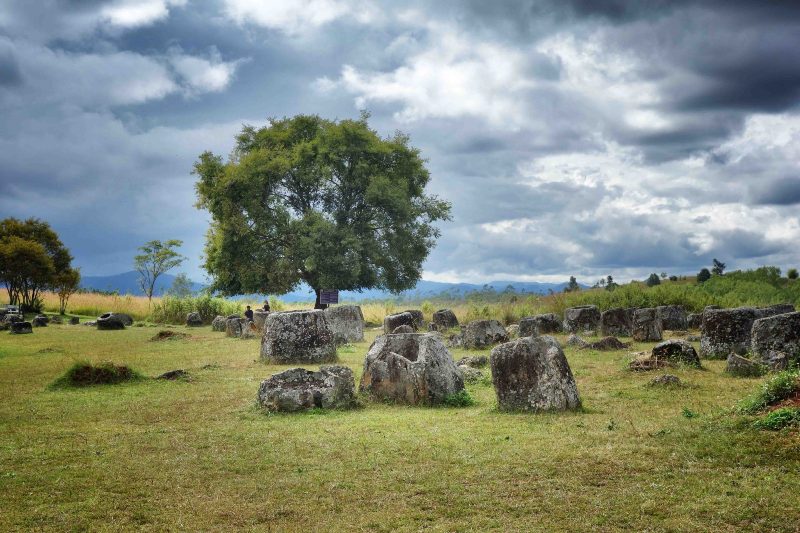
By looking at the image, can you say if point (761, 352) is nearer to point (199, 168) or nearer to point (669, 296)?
point (669, 296)

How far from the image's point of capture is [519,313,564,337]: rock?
29.5m

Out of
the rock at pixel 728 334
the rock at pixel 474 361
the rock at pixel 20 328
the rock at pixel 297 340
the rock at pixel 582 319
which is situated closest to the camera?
the rock at pixel 474 361

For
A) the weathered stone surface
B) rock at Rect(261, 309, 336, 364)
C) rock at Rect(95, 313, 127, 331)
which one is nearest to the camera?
the weathered stone surface

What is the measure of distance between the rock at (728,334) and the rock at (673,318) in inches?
417

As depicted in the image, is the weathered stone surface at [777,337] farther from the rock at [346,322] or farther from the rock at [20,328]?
the rock at [20,328]

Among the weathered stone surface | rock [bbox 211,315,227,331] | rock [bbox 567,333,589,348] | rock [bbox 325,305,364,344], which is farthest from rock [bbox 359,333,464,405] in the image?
rock [bbox 211,315,227,331]

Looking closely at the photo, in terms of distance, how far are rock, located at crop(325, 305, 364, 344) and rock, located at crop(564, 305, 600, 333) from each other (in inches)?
368

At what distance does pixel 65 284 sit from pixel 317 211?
2486cm

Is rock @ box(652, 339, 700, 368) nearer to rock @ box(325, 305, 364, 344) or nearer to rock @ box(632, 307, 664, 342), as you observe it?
rock @ box(632, 307, 664, 342)

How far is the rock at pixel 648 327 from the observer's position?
85.9ft

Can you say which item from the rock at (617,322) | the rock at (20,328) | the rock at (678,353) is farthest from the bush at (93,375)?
the rock at (20,328)

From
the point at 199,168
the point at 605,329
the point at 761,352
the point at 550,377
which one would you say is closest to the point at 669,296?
the point at 605,329

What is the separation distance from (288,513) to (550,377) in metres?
6.06

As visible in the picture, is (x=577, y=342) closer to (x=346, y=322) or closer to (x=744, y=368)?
(x=744, y=368)
